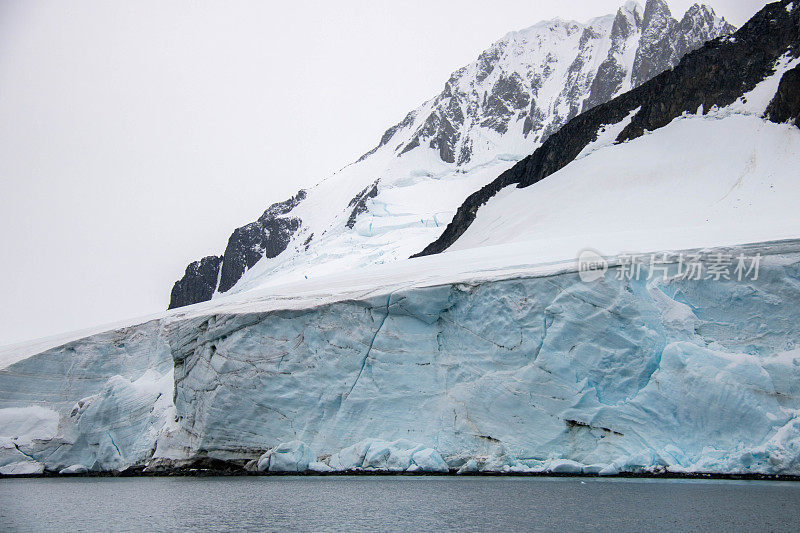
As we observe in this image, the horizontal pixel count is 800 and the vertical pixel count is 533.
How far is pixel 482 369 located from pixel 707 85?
2076 cm

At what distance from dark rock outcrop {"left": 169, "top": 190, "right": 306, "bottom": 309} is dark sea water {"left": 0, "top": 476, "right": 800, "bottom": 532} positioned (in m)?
70.8

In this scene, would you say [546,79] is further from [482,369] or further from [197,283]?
[482,369]

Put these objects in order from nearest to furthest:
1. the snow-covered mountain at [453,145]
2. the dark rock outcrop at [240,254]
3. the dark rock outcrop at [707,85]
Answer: the dark rock outcrop at [707,85] → the snow-covered mountain at [453,145] → the dark rock outcrop at [240,254]

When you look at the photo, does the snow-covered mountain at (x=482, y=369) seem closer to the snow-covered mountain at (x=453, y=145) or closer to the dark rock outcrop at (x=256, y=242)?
the snow-covered mountain at (x=453, y=145)

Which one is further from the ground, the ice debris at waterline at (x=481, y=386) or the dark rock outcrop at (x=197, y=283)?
the dark rock outcrop at (x=197, y=283)

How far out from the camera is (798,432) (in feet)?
44.8

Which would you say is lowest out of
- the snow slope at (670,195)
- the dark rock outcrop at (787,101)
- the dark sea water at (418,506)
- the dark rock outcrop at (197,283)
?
the dark sea water at (418,506)

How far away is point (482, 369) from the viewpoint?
16766mm

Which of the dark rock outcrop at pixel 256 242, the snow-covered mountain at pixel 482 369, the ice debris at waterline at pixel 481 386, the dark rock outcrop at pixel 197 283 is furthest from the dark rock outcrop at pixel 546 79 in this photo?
the ice debris at waterline at pixel 481 386

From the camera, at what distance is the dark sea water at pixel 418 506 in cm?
1009

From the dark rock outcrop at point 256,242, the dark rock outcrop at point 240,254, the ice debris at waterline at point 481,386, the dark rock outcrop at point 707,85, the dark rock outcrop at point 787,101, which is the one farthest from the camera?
the dark rock outcrop at point 240,254

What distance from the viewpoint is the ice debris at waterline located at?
48.2 ft

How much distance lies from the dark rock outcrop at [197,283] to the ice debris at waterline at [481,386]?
71.3m

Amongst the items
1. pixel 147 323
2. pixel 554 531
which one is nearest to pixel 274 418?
pixel 147 323
